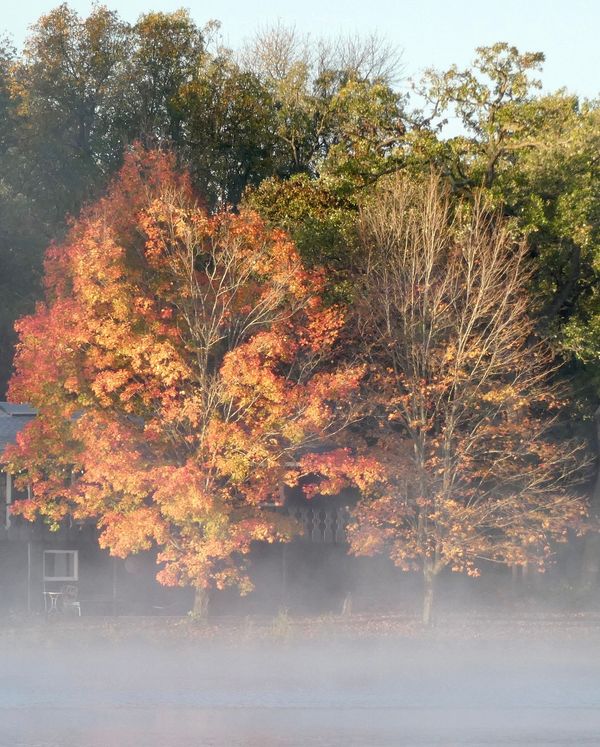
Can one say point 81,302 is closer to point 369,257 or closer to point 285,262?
point 285,262

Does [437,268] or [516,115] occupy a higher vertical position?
[516,115]

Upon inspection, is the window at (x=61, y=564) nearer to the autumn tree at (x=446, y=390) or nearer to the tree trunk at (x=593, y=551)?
the autumn tree at (x=446, y=390)

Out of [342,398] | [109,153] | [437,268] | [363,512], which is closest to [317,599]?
[363,512]

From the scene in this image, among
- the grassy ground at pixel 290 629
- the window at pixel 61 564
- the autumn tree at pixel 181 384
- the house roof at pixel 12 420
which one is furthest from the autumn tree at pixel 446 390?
the house roof at pixel 12 420

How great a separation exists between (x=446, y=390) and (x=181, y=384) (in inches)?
231

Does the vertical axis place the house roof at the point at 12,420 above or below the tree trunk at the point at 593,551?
above

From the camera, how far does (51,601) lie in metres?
30.7

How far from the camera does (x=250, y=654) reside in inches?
942

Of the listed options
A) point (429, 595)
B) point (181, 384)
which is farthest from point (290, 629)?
point (181, 384)

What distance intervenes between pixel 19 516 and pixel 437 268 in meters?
11.6

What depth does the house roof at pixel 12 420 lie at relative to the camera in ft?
102

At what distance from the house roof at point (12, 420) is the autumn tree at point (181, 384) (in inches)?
132

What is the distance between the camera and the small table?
99.0 feet

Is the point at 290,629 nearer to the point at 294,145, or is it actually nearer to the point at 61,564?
the point at 61,564
